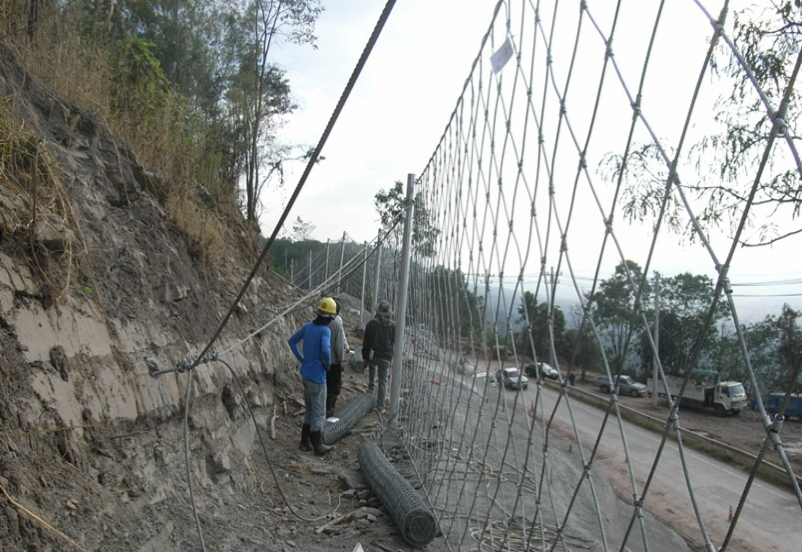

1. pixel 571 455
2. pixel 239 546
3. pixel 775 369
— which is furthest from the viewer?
pixel 571 455

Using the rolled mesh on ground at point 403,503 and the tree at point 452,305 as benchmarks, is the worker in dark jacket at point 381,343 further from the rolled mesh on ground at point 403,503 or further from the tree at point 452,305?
the rolled mesh on ground at point 403,503

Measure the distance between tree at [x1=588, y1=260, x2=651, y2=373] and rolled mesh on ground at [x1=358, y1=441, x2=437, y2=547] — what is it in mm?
1558

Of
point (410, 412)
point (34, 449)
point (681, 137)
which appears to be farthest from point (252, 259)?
point (681, 137)

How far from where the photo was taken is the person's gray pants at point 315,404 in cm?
488

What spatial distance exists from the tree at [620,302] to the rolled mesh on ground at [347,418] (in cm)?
321

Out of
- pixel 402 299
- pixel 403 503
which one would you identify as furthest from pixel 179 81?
pixel 403 503

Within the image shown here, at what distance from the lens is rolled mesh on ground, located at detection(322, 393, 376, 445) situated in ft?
17.1

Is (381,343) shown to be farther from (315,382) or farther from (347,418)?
(315,382)

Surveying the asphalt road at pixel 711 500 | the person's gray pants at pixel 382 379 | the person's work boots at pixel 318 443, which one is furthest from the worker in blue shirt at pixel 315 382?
the asphalt road at pixel 711 500

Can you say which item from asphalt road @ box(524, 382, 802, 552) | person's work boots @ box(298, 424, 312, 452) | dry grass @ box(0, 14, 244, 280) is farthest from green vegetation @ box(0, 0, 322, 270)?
asphalt road @ box(524, 382, 802, 552)

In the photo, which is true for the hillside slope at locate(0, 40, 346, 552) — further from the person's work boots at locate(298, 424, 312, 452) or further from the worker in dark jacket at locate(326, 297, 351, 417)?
Answer: the worker in dark jacket at locate(326, 297, 351, 417)

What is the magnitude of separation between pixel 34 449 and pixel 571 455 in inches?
310

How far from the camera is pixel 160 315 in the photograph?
387cm

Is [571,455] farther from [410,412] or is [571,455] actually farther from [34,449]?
[34,449]
